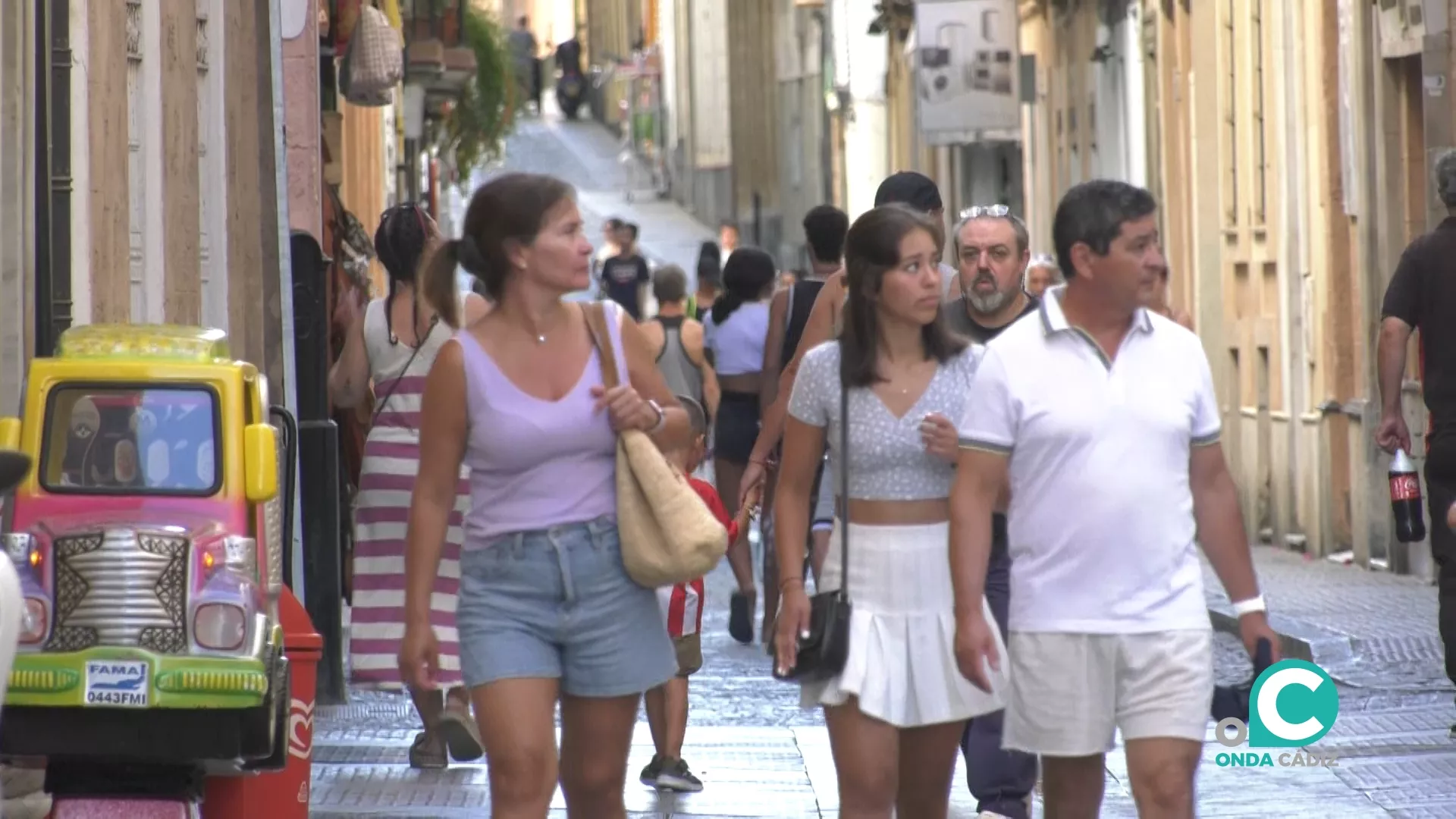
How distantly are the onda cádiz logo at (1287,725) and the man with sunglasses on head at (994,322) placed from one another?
33.5 inches

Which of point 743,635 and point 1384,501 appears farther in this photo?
point 1384,501

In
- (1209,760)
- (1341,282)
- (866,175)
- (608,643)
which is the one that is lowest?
(1209,760)

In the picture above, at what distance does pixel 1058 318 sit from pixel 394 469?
15.3ft

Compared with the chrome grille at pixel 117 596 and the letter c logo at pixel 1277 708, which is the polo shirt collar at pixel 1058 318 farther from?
the letter c logo at pixel 1277 708

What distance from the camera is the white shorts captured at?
6633 mm

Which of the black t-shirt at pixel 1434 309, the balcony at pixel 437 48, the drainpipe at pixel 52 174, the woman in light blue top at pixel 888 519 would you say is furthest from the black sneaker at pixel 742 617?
the balcony at pixel 437 48

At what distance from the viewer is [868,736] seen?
711 centimetres

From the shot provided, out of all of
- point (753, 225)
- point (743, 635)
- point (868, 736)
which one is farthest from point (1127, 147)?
point (753, 225)

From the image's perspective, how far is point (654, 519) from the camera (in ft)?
22.6

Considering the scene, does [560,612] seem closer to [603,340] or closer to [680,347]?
[603,340]

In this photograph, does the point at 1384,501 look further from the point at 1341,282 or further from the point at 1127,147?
the point at 1127,147

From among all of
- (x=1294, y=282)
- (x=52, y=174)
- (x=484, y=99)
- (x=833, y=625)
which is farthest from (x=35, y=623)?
(x=484, y=99)

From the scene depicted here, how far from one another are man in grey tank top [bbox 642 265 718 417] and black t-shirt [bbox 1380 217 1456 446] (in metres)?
7.30

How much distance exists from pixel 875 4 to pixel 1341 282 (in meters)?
24.6
